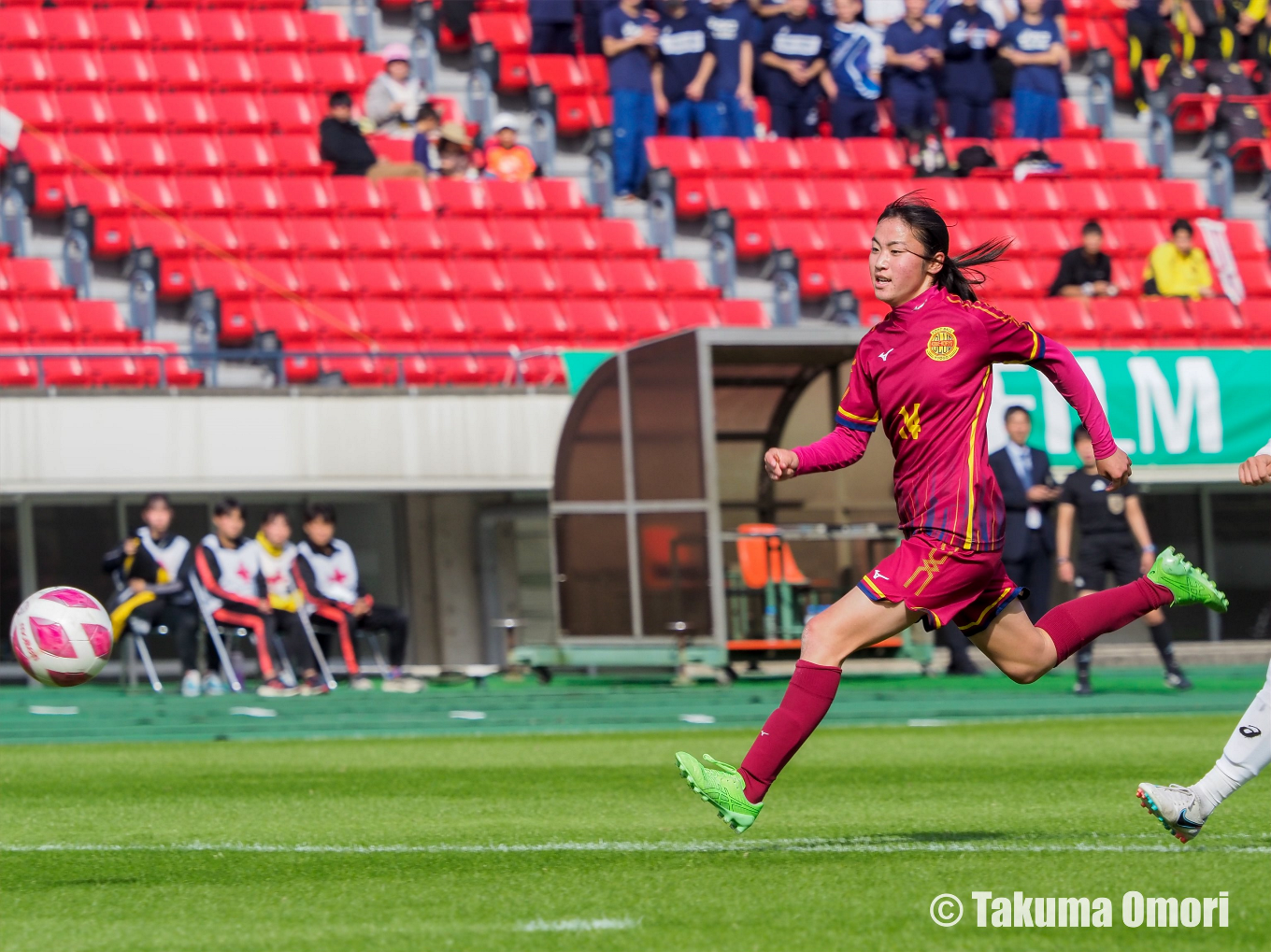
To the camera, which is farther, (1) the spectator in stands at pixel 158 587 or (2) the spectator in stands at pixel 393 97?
(2) the spectator in stands at pixel 393 97

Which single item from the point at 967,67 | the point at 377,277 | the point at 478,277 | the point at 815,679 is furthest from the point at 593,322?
the point at 815,679

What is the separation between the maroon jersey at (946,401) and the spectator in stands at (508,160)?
16.0 m

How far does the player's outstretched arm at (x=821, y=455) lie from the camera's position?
5.80m

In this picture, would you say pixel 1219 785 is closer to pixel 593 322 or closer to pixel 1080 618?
pixel 1080 618

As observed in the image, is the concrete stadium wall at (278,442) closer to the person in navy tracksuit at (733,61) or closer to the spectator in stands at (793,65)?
the person in navy tracksuit at (733,61)

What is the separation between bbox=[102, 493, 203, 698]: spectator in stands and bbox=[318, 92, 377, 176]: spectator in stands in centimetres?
589

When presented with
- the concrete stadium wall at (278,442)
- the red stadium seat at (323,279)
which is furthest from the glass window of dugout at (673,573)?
the red stadium seat at (323,279)

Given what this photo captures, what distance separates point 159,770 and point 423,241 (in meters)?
11.4

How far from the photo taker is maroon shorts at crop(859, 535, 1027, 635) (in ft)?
18.6

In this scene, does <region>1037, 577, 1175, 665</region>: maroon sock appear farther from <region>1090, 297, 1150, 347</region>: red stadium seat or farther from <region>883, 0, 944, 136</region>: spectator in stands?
<region>883, 0, 944, 136</region>: spectator in stands

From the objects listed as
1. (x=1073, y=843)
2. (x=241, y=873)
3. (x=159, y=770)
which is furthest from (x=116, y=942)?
(x=159, y=770)

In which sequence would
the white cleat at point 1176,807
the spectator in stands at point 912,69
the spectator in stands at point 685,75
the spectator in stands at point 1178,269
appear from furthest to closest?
the spectator in stands at point 912,69 < the spectator in stands at point 685,75 < the spectator in stands at point 1178,269 < the white cleat at point 1176,807

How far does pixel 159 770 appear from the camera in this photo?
9.57m

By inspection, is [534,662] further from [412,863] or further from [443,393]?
[412,863]
